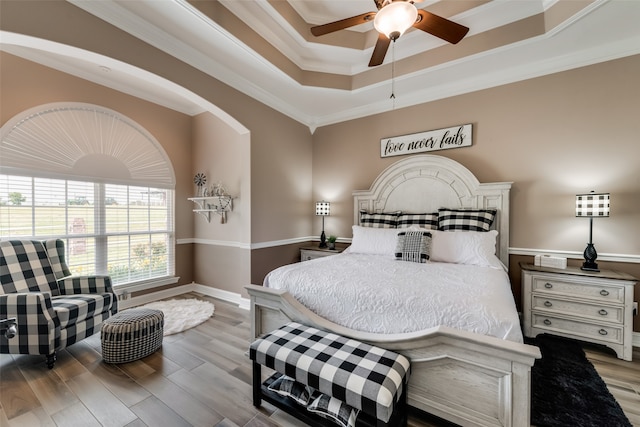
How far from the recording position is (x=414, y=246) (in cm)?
263

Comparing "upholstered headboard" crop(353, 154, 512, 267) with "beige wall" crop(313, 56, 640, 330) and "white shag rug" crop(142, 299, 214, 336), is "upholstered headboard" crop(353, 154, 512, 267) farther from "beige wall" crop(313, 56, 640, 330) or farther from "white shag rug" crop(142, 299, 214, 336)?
"white shag rug" crop(142, 299, 214, 336)

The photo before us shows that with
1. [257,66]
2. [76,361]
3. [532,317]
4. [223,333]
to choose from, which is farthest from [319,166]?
[76,361]

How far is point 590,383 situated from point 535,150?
2.30 meters

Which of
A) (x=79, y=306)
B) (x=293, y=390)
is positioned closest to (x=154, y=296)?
(x=79, y=306)

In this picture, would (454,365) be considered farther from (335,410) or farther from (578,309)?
(578,309)

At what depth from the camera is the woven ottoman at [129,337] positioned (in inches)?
85.4

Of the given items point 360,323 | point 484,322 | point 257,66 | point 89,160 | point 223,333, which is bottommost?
point 223,333

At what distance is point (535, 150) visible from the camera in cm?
290

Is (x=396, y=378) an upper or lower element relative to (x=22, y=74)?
lower

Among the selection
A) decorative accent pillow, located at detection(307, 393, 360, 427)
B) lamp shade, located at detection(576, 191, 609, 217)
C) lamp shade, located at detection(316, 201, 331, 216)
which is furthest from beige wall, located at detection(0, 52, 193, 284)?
lamp shade, located at detection(576, 191, 609, 217)

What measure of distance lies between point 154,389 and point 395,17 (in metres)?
3.25

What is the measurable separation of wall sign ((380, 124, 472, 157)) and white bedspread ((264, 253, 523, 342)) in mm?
1775

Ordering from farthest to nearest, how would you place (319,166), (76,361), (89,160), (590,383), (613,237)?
(319,166), (89,160), (613,237), (76,361), (590,383)

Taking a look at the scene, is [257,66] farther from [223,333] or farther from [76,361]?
[76,361]
